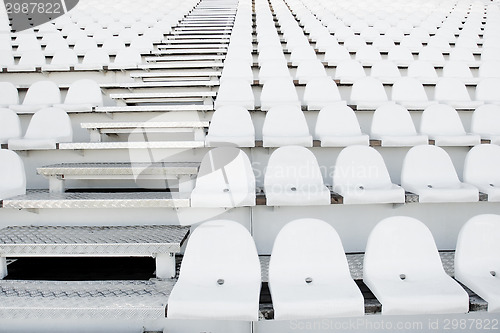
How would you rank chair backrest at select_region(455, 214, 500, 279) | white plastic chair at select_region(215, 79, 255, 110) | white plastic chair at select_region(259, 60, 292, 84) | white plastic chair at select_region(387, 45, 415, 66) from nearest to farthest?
chair backrest at select_region(455, 214, 500, 279) → white plastic chair at select_region(215, 79, 255, 110) → white plastic chair at select_region(259, 60, 292, 84) → white plastic chair at select_region(387, 45, 415, 66)

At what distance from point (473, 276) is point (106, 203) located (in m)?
1.48

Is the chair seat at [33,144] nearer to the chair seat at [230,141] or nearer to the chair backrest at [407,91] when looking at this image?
the chair seat at [230,141]

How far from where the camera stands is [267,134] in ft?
7.91

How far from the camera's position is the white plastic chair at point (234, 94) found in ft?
9.21

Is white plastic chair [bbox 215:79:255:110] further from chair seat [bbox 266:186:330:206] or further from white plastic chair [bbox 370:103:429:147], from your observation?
chair seat [bbox 266:186:330:206]

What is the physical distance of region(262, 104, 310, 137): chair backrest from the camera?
2424 mm

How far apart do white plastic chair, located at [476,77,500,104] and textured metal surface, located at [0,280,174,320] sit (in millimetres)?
2773

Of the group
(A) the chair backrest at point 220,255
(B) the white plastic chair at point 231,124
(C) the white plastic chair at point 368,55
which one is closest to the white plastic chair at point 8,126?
(B) the white plastic chair at point 231,124

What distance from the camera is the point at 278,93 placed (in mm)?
2945

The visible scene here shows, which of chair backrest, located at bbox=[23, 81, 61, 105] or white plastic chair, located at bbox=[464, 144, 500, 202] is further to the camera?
chair backrest, located at bbox=[23, 81, 61, 105]

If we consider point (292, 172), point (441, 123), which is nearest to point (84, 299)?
point (292, 172)

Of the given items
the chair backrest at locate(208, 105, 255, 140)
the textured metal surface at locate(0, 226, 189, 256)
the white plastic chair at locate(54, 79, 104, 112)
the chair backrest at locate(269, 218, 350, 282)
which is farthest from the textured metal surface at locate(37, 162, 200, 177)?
the white plastic chair at locate(54, 79, 104, 112)

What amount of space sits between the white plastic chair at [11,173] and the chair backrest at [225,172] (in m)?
0.81

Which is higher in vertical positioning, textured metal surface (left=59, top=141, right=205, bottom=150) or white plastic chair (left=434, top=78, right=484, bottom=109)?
white plastic chair (left=434, top=78, right=484, bottom=109)
